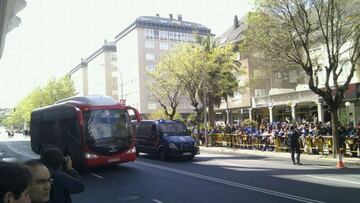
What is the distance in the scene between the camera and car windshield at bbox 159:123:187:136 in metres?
22.8

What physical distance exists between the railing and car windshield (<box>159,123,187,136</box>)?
5.82 meters

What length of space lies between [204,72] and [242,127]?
673cm

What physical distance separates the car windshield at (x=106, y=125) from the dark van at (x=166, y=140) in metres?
3.64

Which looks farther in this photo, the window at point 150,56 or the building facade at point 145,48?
the window at point 150,56

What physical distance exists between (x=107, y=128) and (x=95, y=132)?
0.53 metres

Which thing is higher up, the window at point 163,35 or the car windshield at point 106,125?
the window at point 163,35

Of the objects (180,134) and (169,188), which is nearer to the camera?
(169,188)

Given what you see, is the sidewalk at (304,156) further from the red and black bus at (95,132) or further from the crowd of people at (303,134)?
the red and black bus at (95,132)

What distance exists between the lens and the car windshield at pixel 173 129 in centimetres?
2275

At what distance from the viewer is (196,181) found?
14281 mm

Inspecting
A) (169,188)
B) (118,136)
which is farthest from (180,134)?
(169,188)

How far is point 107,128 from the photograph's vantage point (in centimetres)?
1798

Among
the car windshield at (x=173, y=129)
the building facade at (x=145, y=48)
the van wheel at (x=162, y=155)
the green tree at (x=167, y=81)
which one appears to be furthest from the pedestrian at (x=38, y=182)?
the building facade at (x=145, y=48)

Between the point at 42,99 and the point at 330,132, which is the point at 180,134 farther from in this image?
the point at 42,99
